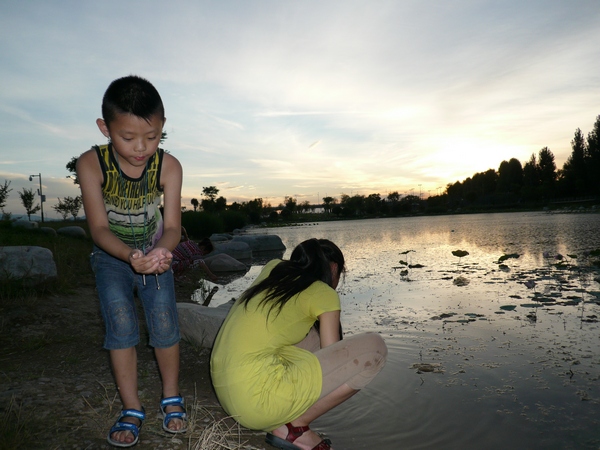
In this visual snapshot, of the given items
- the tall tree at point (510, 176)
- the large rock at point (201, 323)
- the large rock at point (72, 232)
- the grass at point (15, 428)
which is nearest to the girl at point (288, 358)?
the grass at point (15, 428)

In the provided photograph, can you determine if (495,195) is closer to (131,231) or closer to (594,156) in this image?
(594,156)

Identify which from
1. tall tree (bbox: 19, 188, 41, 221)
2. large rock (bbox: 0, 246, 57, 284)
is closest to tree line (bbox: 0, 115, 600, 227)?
tall tree (bbox: 19, 188, 41, 221)

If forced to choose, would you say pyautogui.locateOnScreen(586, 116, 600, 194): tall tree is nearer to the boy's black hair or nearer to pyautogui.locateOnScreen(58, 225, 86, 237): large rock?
pyautogui.locateOnScreen(58, 225, 86, 237): large rock

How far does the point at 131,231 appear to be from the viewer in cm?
215

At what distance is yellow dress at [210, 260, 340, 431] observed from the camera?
204 centimetres

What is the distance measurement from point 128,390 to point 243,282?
6.94 metres

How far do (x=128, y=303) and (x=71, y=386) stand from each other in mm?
1081

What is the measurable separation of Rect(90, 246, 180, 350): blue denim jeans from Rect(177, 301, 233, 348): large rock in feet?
5.32

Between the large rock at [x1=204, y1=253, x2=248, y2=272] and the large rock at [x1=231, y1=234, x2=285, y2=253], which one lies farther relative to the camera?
the large rock at [x1=231, y1=234, x2=285, y2=253]

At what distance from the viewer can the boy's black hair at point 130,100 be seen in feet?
5.96

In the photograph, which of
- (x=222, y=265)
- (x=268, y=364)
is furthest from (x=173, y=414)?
(x=222, y=265)

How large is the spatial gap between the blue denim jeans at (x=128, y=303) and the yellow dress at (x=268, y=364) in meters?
0.32

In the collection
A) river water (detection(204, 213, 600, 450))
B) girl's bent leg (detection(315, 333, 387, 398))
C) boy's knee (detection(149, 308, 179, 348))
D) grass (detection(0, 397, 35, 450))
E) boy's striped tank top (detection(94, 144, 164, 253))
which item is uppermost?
boy's striped tank top (detection(94, 144, 164, 253))

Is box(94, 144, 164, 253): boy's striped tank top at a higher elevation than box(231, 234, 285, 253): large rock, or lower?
higher
